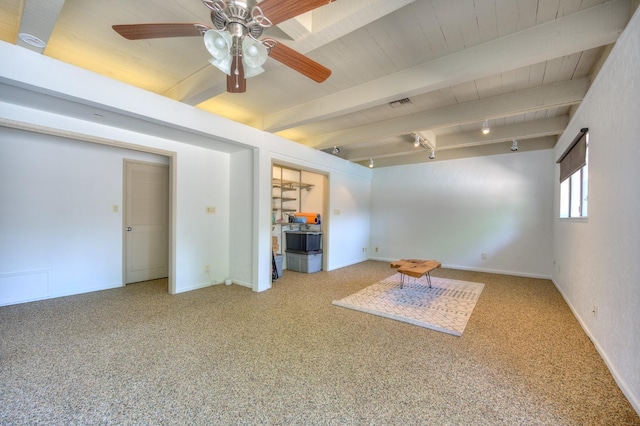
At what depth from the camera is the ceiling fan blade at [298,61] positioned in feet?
5.86

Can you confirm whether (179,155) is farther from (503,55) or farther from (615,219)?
(615,219)

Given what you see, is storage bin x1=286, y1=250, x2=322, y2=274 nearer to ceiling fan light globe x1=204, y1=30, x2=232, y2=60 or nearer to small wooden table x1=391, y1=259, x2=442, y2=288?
small wooden table x1=391, y1=259, x2=442, y2=288

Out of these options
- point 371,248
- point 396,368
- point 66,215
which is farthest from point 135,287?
point 371,248

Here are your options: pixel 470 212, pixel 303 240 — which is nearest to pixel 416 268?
pixel 303 240

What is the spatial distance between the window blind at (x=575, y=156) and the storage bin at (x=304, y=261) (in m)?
4.28

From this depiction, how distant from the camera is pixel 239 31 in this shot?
166 centimetres

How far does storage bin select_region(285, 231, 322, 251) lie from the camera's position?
556 centimetres

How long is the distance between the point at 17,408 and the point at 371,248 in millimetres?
6576

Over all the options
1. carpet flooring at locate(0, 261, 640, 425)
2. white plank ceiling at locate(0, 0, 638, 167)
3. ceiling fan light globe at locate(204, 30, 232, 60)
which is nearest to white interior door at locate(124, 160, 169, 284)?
carpet flooring at locate(0, 261, 640, 425)

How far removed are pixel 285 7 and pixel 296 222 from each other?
439 cm

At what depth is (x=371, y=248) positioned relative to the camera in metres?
7.33

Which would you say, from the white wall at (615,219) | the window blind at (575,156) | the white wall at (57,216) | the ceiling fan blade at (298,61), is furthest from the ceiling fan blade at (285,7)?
the white wall at (57,216)

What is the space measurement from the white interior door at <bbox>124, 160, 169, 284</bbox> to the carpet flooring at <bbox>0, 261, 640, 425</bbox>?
1.16m

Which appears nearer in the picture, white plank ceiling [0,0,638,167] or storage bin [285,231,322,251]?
white plank ceiling [0,0,638,167]
